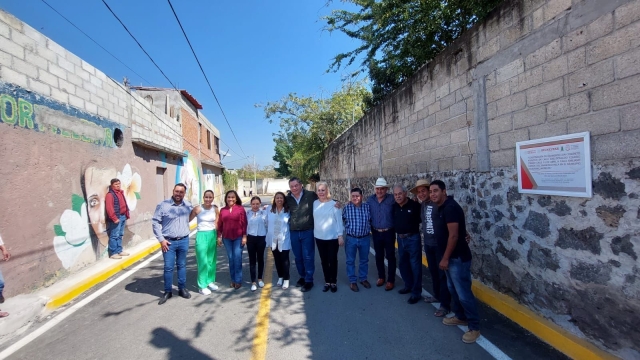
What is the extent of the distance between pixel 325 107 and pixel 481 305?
18907 millimetres

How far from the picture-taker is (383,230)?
4895 mm

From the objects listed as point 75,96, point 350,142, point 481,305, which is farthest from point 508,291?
point 350,142

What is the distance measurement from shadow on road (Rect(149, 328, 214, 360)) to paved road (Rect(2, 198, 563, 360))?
0.01m

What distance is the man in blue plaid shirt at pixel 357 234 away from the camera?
4.92 metres

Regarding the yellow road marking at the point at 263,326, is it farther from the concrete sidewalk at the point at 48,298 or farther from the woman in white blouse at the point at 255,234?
the concrete sidewalk at the point at 48,298

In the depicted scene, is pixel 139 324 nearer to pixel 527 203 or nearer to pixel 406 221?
pixel 406 221

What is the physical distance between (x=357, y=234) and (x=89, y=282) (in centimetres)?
460

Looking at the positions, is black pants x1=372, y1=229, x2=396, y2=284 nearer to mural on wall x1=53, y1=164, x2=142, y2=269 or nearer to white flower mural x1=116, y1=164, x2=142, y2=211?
mural on wall x1=53, y1=164, x2=142, y2=269

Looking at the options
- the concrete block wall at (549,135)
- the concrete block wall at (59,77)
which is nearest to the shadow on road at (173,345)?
the concrete block wall at (549,135)

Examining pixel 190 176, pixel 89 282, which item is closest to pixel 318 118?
pixel 190 176

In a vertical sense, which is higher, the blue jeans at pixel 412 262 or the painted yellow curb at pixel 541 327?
the blue jeans at pixel 412 262

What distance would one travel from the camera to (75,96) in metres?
6.37

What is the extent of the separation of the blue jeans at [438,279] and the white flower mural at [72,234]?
19.7 feet

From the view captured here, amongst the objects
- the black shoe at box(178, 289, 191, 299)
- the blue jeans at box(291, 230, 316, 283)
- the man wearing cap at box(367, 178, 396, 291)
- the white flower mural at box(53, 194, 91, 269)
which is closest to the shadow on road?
the black shoe at box(178, 289, 191, 299)
